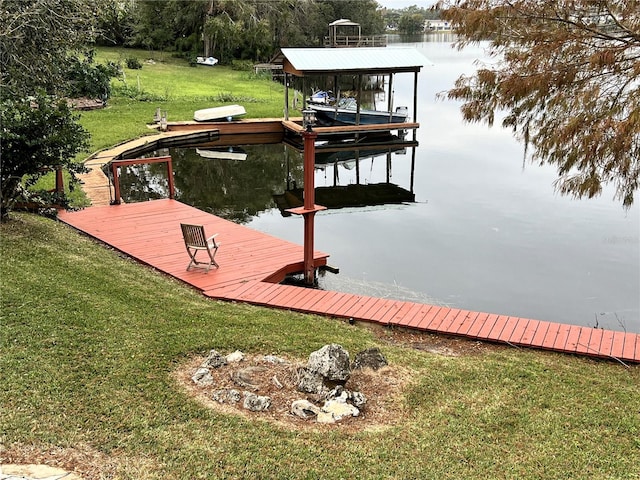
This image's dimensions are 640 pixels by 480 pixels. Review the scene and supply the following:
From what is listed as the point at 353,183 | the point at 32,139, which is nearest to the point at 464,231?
the point at 353,183

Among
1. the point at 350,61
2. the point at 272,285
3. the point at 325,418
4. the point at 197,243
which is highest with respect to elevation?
the point at 350,61

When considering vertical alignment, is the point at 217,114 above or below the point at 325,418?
above

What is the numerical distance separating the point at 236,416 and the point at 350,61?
2018 cm

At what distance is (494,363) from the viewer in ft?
18.3

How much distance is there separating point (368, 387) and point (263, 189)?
11.5m

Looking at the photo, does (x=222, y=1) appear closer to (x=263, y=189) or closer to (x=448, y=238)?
(x=263, y=189)

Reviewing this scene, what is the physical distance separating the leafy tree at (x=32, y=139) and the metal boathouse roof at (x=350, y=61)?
14.4m

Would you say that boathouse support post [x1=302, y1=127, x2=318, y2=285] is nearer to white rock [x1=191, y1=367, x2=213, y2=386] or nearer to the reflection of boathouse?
the reflection of boathouse

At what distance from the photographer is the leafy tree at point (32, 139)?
7.86m

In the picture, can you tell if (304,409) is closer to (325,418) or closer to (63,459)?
(325,418)

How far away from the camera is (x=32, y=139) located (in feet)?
26.5

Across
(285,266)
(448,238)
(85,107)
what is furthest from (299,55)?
(285,266)

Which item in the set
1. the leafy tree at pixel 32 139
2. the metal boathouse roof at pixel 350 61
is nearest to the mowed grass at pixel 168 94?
the metal boathouse roof at pixel 350 61

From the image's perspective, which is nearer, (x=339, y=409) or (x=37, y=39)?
(x=339, y=409)
